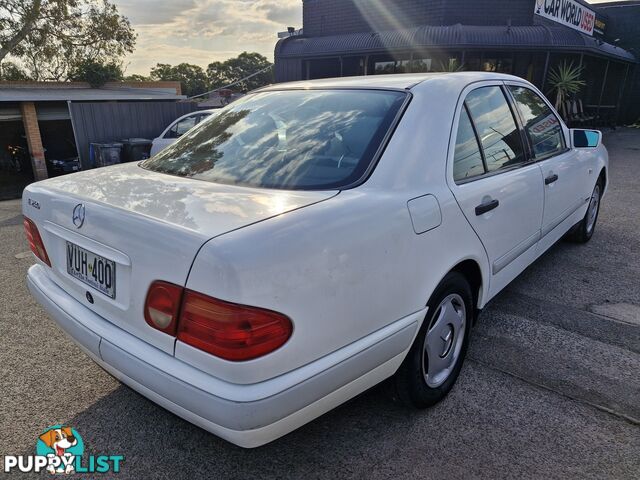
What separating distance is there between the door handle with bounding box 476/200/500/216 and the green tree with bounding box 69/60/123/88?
73.1 feet

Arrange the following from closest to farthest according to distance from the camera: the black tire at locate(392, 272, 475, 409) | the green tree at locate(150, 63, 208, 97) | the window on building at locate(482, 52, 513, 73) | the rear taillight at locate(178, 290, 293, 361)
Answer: the rear taillight at locate(178, 290, 293, 361) → the black tire at locate(392, 272, 475, 409) → the window on building at locate(482, 52, 513, 73) → the green tree at locate(150, 63, 208, 97)

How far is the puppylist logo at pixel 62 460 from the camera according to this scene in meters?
2.09

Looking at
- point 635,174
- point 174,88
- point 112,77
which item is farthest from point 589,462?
point 174,88

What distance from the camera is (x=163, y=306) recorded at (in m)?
1.67

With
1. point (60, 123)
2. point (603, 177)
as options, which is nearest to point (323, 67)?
point (60, 123)

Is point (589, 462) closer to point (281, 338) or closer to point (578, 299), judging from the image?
point (281, 338)

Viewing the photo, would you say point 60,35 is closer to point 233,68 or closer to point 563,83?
point 563,83

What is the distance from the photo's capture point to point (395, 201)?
6.46 feet

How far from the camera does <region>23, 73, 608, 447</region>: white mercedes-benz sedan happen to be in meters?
1.56

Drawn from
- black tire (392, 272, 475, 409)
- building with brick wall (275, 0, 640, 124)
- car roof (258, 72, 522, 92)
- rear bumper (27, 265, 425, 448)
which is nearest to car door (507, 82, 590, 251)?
car roof (258, 72, 522, 92)

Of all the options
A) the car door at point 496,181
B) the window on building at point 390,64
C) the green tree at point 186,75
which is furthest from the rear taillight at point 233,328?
the green tree at point 186,75

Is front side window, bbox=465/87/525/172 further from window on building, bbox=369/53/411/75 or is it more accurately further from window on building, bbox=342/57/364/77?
window on building, bbox=342/57/364/77

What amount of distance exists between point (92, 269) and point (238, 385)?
2.93 feet

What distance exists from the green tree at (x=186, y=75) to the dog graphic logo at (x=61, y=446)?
64933 millimetres
